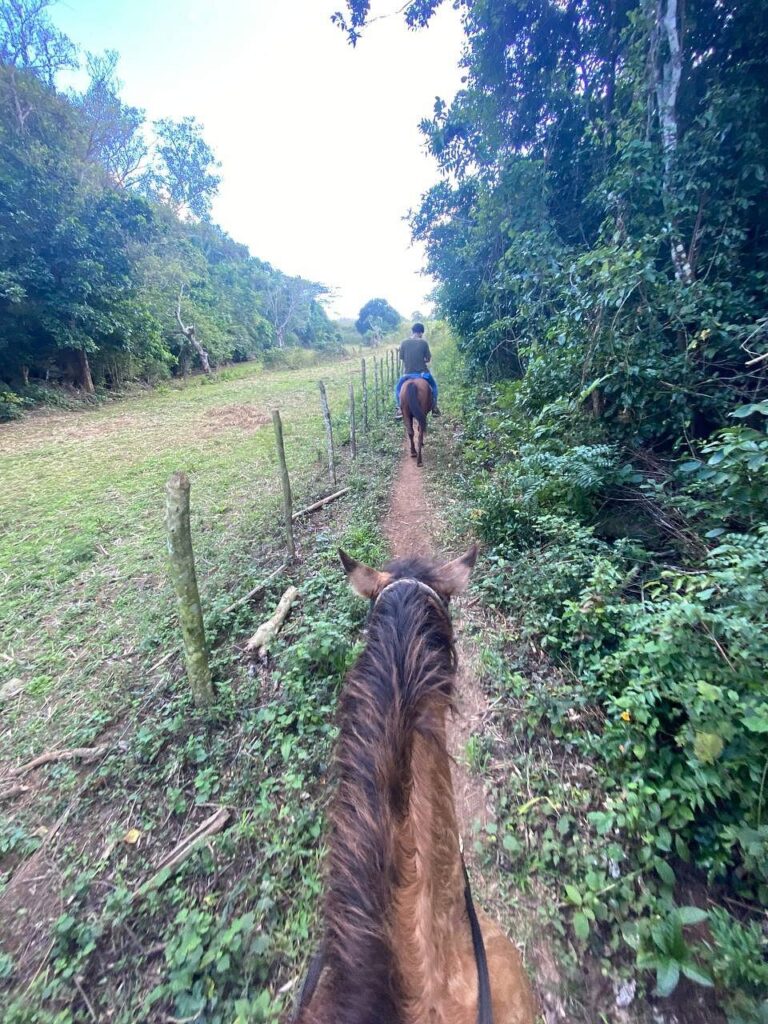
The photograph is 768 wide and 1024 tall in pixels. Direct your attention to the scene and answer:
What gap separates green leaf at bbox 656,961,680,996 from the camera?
1.47 meters

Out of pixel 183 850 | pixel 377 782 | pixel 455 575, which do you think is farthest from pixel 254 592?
pixel 377 782

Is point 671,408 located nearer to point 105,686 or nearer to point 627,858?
point 627,858

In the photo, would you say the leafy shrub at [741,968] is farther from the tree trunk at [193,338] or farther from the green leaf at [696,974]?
the tree trunk at [193,338]

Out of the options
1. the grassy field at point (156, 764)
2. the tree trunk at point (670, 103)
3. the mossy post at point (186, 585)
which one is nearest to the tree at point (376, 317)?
the tree trunk at point (670, 103)

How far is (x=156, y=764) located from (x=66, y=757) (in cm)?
73

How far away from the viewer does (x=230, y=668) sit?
11.1ft

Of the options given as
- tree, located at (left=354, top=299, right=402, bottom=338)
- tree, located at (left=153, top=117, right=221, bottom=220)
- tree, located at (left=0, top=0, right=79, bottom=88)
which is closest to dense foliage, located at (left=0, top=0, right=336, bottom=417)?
tree, located at (left=0, top=0, right=79, bottom=88)

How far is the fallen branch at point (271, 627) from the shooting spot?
3.54 m

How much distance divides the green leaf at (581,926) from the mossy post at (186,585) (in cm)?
256

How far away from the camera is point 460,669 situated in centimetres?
336

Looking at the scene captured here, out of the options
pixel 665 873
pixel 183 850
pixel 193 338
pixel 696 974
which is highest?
pixel 193 338

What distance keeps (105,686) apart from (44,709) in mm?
466

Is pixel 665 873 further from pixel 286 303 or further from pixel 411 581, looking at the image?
pixel 286 303

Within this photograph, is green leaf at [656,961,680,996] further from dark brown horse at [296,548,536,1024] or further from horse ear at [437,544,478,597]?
horse ear at [437,544,478,597]
